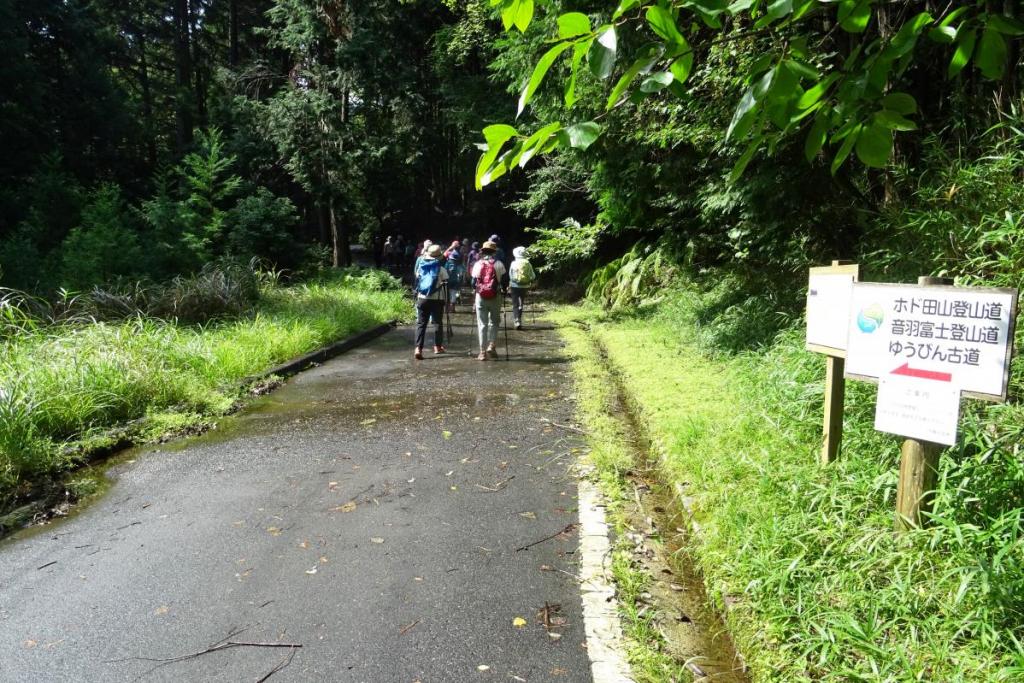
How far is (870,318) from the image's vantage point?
10.2 ft

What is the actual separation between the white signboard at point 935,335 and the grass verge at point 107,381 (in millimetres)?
5862

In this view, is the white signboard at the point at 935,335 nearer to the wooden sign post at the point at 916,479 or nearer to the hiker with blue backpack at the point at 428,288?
the wooden sign post at the point at 916,479

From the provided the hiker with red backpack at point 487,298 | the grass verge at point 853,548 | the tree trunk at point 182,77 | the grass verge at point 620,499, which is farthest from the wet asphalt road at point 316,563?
the tree trunk at point 182,77

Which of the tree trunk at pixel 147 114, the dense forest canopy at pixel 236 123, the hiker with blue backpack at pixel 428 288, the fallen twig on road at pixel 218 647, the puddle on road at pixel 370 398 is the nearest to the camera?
the fallen twig on road at pixel 218 647

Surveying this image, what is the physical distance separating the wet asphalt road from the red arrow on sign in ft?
6.35

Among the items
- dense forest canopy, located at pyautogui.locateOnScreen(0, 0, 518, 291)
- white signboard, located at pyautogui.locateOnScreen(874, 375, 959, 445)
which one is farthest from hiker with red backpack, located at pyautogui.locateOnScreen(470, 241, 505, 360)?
dense forest canopy, located at pyautogui.locateOnScreen(0, 0, 518, 291)

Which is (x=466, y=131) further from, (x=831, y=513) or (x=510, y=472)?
(x=831, y=513)

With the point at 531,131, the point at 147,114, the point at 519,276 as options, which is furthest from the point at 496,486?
the point at 147,114

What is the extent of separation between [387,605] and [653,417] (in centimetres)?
354

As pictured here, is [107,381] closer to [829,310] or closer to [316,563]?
[316,563]

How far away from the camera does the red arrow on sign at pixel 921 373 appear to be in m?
2.71

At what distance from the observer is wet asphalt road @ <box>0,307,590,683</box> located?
3.00 m

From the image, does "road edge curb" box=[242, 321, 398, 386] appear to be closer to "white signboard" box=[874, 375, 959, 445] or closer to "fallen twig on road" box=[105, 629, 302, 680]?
"fallen twig on road" box=[105, 629, 302, 680]

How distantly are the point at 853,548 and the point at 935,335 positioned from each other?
1.06 m
